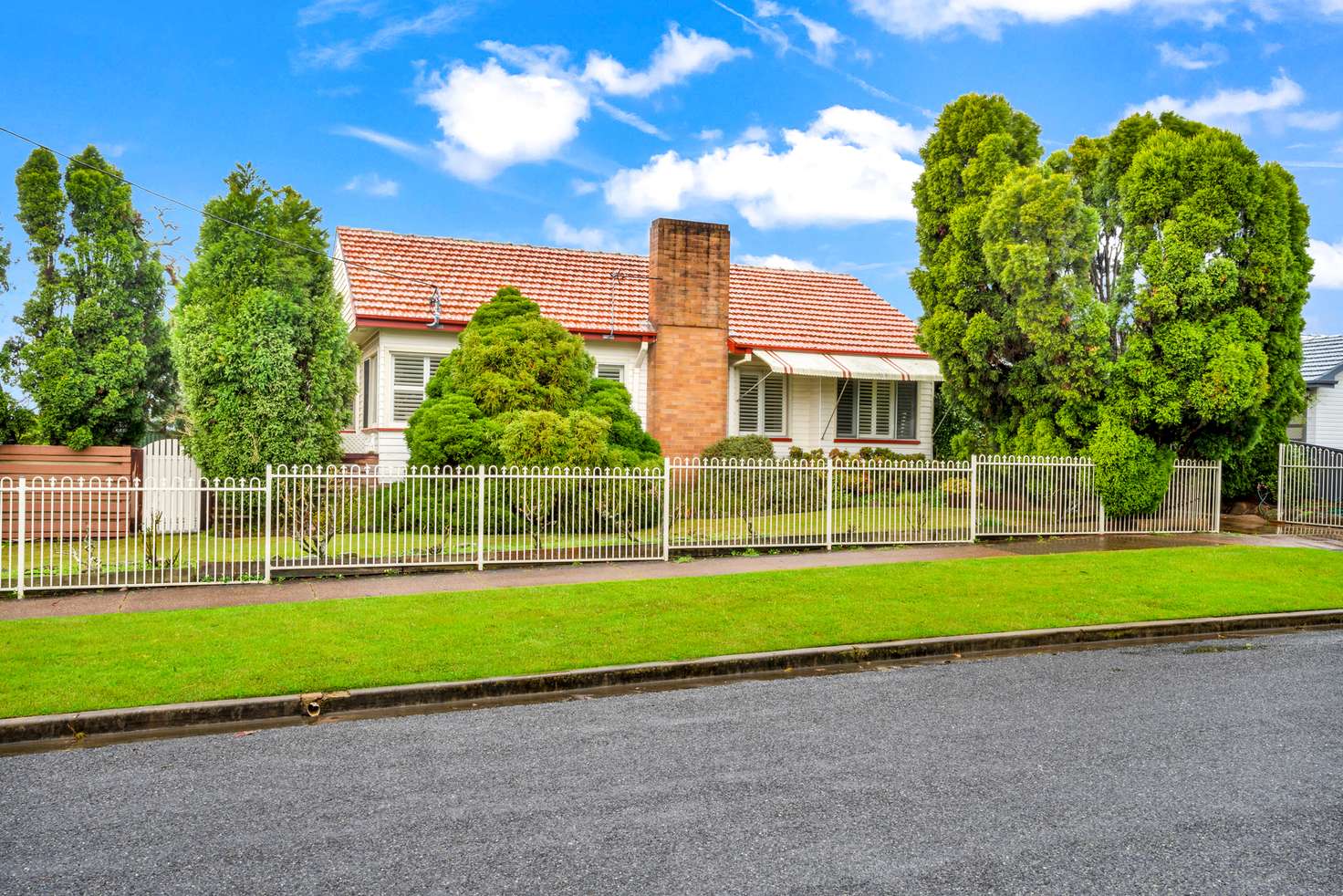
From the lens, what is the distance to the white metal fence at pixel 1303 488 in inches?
853

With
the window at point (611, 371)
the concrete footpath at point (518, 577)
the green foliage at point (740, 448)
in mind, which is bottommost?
the concrete footpath at point (518, 577)

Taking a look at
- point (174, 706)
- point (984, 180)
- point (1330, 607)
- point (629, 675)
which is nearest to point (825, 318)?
point (984, 180)

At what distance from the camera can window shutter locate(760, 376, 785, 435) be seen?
25.4m

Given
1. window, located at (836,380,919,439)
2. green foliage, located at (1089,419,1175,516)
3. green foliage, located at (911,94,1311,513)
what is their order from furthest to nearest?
window, located at (836,380,919,439)
green foliage, located at (911,94,1311,513)
green foliage, located at (1089,419,1175,516)

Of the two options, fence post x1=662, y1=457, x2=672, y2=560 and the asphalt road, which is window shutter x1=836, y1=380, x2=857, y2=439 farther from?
the asphalt road

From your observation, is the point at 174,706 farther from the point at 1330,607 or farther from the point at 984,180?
the point at 984,180

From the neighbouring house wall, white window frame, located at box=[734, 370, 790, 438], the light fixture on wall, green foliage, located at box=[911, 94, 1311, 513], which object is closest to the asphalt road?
green foliage, located at box=[911, 94, 1311, 513]

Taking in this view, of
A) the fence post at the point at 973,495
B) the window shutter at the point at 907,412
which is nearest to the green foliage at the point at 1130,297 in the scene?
the fence post at the point at 973,495

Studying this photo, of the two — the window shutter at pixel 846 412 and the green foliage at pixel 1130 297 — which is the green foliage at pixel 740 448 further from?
the green foliage at pixel 1130 297

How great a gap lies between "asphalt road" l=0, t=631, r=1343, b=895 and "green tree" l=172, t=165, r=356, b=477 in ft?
35.3

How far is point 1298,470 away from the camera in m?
21.8

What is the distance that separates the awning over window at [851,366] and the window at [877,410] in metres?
0.78

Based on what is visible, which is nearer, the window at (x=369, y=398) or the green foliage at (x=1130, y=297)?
the green foliage at (x=1130, y=297)

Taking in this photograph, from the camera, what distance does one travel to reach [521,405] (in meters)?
17.8
